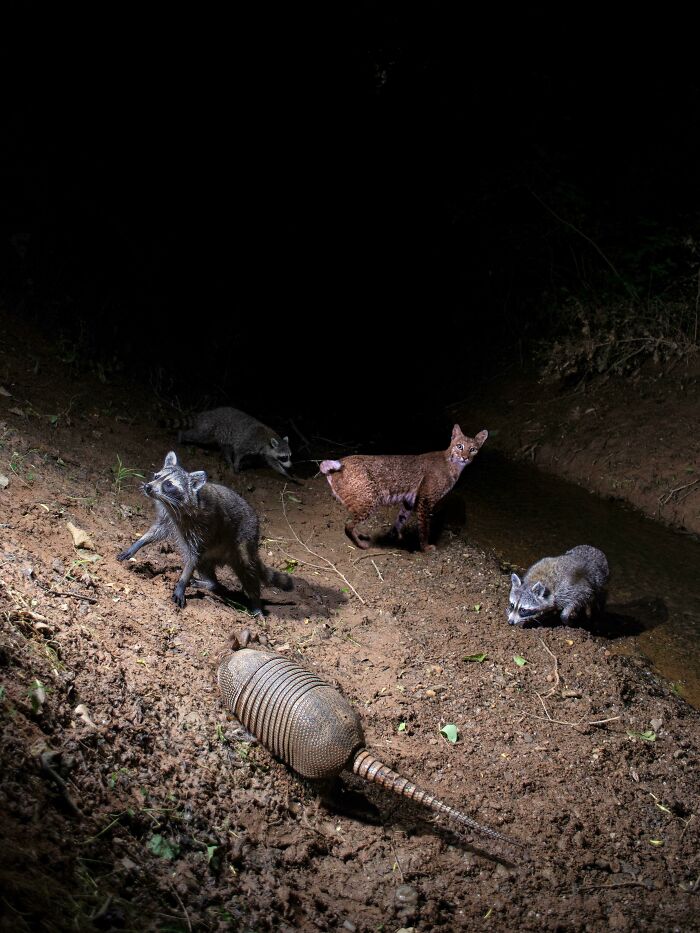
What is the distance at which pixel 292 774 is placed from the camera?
11.6 ft

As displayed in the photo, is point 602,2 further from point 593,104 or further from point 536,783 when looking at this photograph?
point 536,783

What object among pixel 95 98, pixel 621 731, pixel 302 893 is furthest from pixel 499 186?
pixel 302 893

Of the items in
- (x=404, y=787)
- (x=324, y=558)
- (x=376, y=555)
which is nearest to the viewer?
(x=404, y=787)

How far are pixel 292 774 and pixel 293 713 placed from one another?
390mm

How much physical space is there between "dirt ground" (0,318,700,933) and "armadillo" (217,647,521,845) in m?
0.15

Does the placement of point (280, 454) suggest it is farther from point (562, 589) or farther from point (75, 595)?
point (75, 595)

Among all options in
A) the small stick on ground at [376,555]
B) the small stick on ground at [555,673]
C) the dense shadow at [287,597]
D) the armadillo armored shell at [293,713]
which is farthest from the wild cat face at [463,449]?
the armadillo armored shell at [293,713]

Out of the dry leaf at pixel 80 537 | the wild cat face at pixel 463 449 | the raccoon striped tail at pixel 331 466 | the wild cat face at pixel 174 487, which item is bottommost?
the raccoon striped tail at pixel 331 466

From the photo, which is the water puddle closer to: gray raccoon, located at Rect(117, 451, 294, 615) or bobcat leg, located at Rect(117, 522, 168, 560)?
gray raccoon, located at Rect(117, 451, 294, 615)

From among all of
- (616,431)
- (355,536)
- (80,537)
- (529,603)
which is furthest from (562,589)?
(616,431)

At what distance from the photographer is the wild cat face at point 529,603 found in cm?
527

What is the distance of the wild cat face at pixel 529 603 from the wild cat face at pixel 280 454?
3108 mm

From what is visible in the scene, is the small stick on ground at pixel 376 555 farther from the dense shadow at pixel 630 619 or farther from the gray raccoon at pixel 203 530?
the dense shadow at pixel 630 619

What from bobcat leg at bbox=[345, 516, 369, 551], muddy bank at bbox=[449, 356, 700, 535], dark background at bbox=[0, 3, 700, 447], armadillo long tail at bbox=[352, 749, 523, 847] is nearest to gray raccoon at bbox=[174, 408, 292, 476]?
dark background at bbox=[0, 3, 700, 447]
